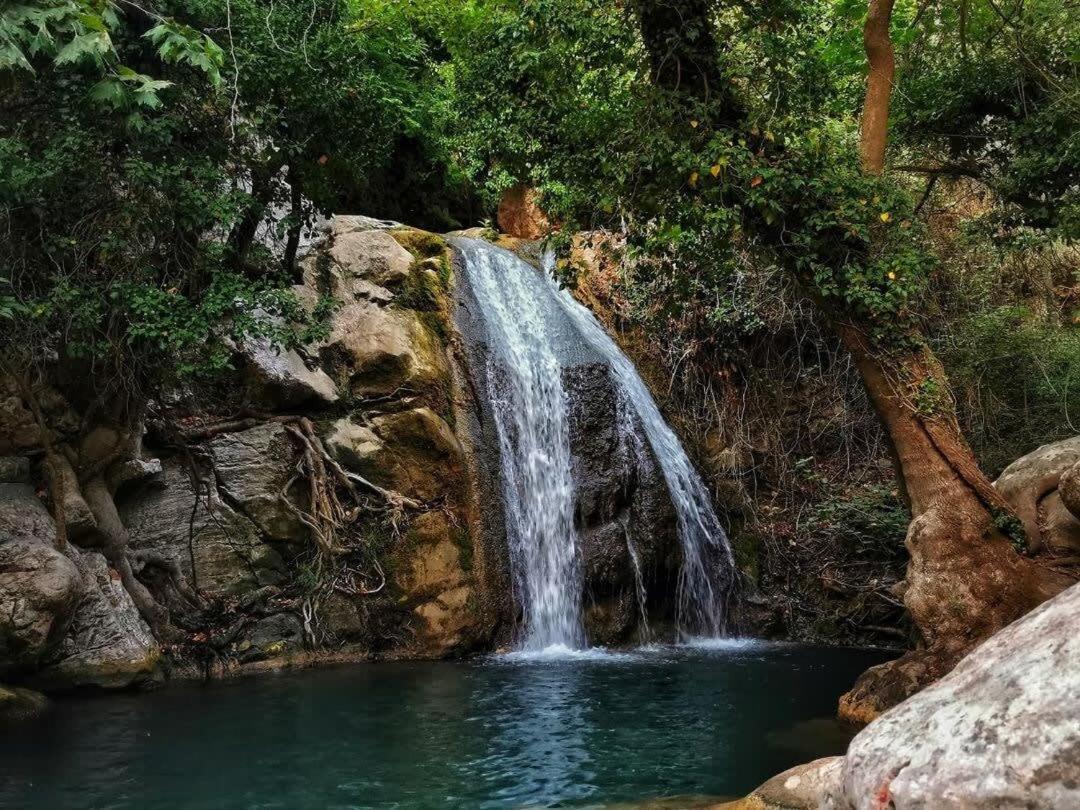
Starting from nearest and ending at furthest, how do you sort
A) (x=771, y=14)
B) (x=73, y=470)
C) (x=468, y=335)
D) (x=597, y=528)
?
(x=771, y=14) → (x=73, y=470) → (x=597, y=528) → (x=468, y=335)

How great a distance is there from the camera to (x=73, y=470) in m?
9.57

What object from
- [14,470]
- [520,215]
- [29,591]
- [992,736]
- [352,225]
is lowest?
[992,736]

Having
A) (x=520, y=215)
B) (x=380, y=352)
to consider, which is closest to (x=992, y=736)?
(x=380, y=352)

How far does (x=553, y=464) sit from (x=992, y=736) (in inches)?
374

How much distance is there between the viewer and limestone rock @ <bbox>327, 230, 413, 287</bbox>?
41.5 feet

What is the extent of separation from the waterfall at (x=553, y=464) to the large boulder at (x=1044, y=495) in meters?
4.09

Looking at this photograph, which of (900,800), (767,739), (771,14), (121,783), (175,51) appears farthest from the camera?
(771,14)

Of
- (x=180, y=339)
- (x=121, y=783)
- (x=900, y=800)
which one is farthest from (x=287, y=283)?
(x=900, y=800)

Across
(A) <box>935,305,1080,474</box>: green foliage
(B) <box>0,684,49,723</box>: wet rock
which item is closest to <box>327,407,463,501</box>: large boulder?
(B) <box>0,684,49,723</box>: wet rock

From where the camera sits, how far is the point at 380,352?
463 inches

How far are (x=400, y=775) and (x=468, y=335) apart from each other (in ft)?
23.6

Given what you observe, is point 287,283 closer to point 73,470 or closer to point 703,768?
point 73,470

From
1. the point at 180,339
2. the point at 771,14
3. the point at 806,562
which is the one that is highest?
the point at 771,14

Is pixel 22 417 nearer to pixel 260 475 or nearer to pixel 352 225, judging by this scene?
pixel 260 475
